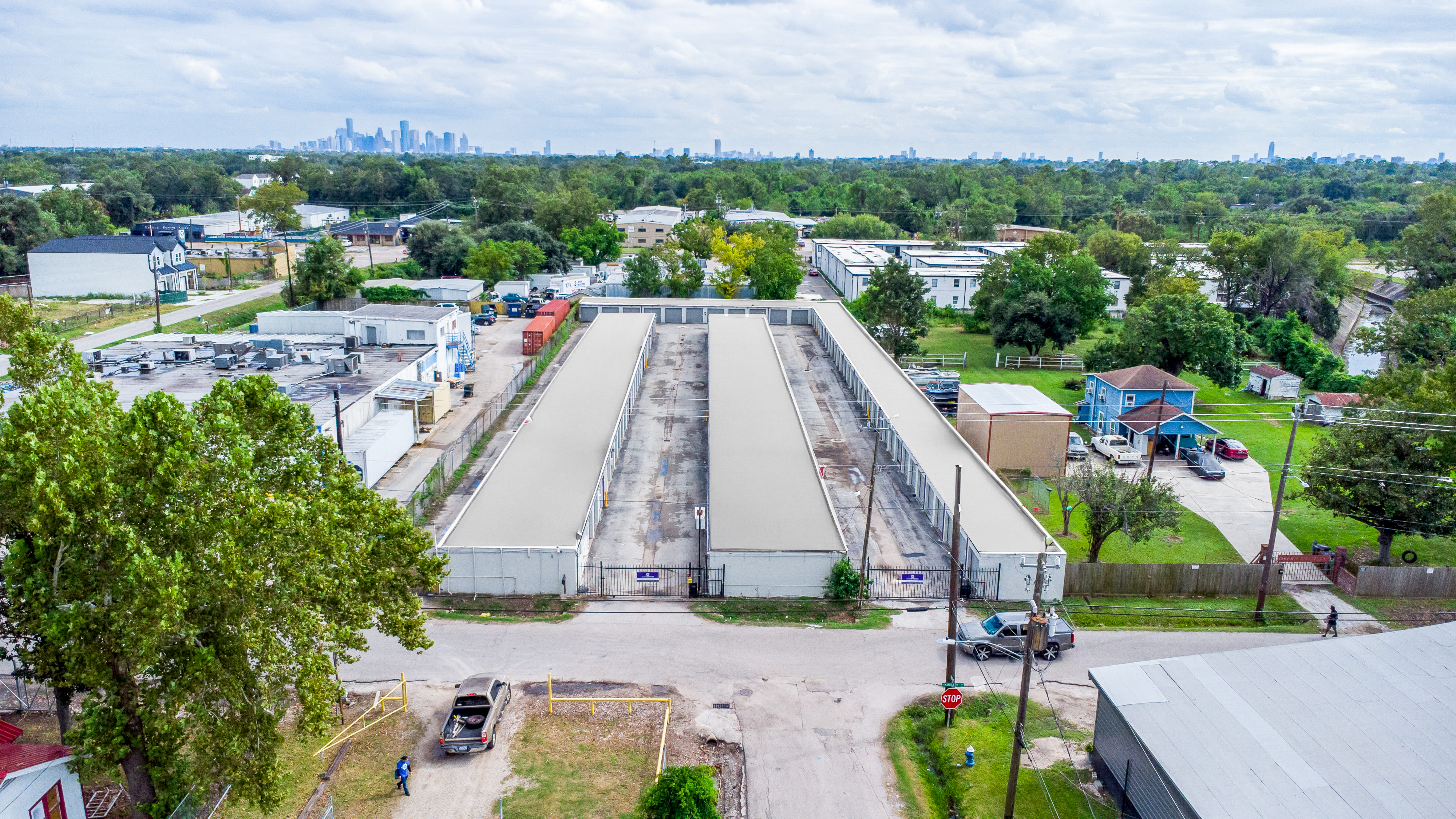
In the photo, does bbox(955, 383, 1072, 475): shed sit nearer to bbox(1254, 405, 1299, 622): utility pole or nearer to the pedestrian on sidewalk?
bbox(1254, 405, 1299, 622): utility pole

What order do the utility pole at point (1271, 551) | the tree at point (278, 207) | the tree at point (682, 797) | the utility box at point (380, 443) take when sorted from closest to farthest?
the tree at point (682, 797) → the utility pole at point (1271, 551) → the utility box at point (380, 443) → the tree at point (278, 207)

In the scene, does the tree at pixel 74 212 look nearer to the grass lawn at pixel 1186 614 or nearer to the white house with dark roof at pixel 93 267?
the white house with dark roof at pixel 93 267

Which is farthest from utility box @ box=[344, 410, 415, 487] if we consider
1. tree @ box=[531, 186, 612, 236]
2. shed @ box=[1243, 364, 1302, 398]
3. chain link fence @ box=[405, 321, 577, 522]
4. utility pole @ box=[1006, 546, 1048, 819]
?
tree @ box=[531, 186, 612, 236]

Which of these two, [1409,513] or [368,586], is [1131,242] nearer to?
[1409,513]

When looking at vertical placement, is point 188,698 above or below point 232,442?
below

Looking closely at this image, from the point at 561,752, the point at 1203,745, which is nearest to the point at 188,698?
the point at 561,752

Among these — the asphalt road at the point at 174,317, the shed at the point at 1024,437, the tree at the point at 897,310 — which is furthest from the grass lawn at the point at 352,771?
the asphalt road at the point at 174,317
